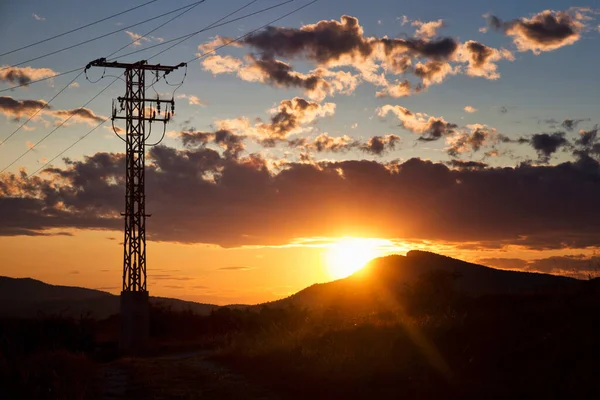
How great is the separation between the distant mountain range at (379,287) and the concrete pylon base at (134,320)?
2.32 metres

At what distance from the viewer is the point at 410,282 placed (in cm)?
5403

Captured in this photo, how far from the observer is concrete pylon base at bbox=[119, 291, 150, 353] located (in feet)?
138

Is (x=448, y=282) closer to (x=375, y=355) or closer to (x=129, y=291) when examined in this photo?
(x=129, y=291)

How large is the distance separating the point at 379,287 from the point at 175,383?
3880 cm

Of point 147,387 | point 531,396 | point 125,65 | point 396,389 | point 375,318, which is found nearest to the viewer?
point 531,396

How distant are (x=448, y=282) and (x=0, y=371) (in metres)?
27.6

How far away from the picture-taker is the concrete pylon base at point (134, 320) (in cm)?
4212

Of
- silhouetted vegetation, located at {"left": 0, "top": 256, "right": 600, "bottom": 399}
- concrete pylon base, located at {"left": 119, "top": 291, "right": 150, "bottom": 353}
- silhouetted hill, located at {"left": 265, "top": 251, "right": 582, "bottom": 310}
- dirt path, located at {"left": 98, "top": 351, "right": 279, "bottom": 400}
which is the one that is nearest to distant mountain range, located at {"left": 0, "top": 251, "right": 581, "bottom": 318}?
silhouetted hill, located at {"left": 265, "top": 251, "right": 582, "bottom": 310}

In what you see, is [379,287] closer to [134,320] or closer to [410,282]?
[410,282]

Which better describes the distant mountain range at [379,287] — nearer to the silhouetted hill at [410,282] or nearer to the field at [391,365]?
the silhouetted hill at [410,282]

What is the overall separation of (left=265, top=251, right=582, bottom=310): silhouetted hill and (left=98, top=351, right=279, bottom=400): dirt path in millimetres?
12043

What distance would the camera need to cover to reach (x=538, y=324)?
62.0 ft

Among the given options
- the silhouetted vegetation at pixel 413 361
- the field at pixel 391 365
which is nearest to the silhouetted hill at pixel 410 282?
A: the silhouetted vegetation at pixel 413 361

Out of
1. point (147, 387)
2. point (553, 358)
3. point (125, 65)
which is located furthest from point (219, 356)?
point (125, 65)
